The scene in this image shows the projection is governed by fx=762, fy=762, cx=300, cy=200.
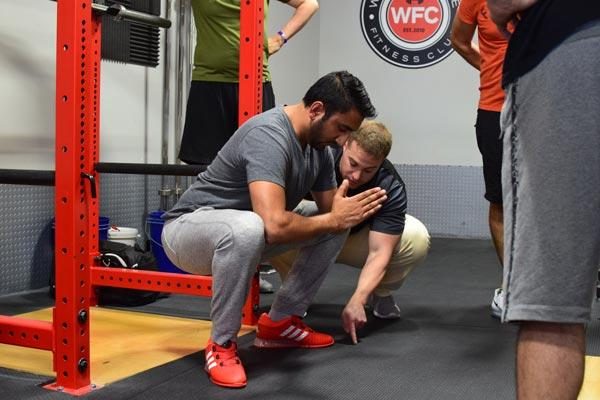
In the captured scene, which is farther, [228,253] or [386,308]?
[386,308]

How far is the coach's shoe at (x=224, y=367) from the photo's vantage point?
200cm

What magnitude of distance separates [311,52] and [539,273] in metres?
→ 5.13

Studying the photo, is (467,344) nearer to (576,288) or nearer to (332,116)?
(332,116)

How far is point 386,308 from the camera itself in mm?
2865

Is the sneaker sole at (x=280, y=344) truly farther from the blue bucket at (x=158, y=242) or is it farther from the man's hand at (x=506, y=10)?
the man's hand at (x=506, y=10)

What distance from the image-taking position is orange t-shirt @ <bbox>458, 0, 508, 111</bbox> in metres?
2.92

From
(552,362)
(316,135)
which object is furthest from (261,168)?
(552,362)

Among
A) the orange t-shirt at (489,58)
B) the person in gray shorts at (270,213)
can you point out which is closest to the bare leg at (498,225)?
the orange t-shirt at (489,58)

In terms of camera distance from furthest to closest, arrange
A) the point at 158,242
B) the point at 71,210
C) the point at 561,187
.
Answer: the point at 158,242, the point at 71,210, the point at 561,187

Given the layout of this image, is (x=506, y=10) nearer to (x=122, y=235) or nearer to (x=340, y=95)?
(x=340, y=95)

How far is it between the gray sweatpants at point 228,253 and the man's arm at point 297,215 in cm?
4

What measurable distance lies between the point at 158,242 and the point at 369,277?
1477 millimetres

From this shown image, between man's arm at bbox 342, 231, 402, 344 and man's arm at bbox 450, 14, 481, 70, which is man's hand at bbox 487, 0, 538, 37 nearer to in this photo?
man's arm at bbox 342, 231, 402, 344

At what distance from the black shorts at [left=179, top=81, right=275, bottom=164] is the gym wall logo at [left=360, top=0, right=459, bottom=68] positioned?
3.01 metres
